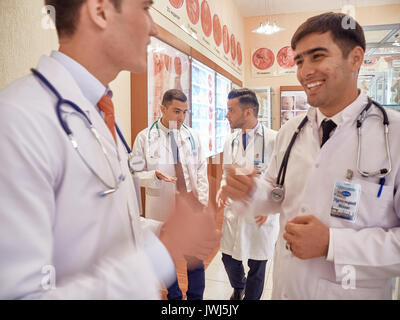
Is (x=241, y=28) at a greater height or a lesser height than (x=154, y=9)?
greater

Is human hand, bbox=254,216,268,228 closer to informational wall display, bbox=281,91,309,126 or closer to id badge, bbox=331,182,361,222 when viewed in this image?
informational wall display, bbox=281,91,309,126

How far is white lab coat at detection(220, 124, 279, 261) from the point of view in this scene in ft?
5.69

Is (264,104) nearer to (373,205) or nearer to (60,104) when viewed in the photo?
(373,205)

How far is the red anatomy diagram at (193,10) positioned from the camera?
2230 millimetres

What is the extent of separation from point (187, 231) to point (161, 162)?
1262 mm

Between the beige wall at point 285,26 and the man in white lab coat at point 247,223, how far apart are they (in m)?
0.25

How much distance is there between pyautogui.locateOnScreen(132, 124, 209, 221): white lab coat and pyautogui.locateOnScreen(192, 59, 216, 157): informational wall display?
1.63 ft

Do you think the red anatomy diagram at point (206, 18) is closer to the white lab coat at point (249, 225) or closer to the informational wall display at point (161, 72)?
the informational wall display at point (161, 72)

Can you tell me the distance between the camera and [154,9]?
1762 millimetres

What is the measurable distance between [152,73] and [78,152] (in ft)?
4.66

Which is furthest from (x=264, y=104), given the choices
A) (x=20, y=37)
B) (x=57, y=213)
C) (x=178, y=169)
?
(x=57, y=213)

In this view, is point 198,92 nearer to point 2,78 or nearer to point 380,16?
point 380,16

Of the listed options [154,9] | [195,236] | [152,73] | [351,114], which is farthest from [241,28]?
[195,236]
